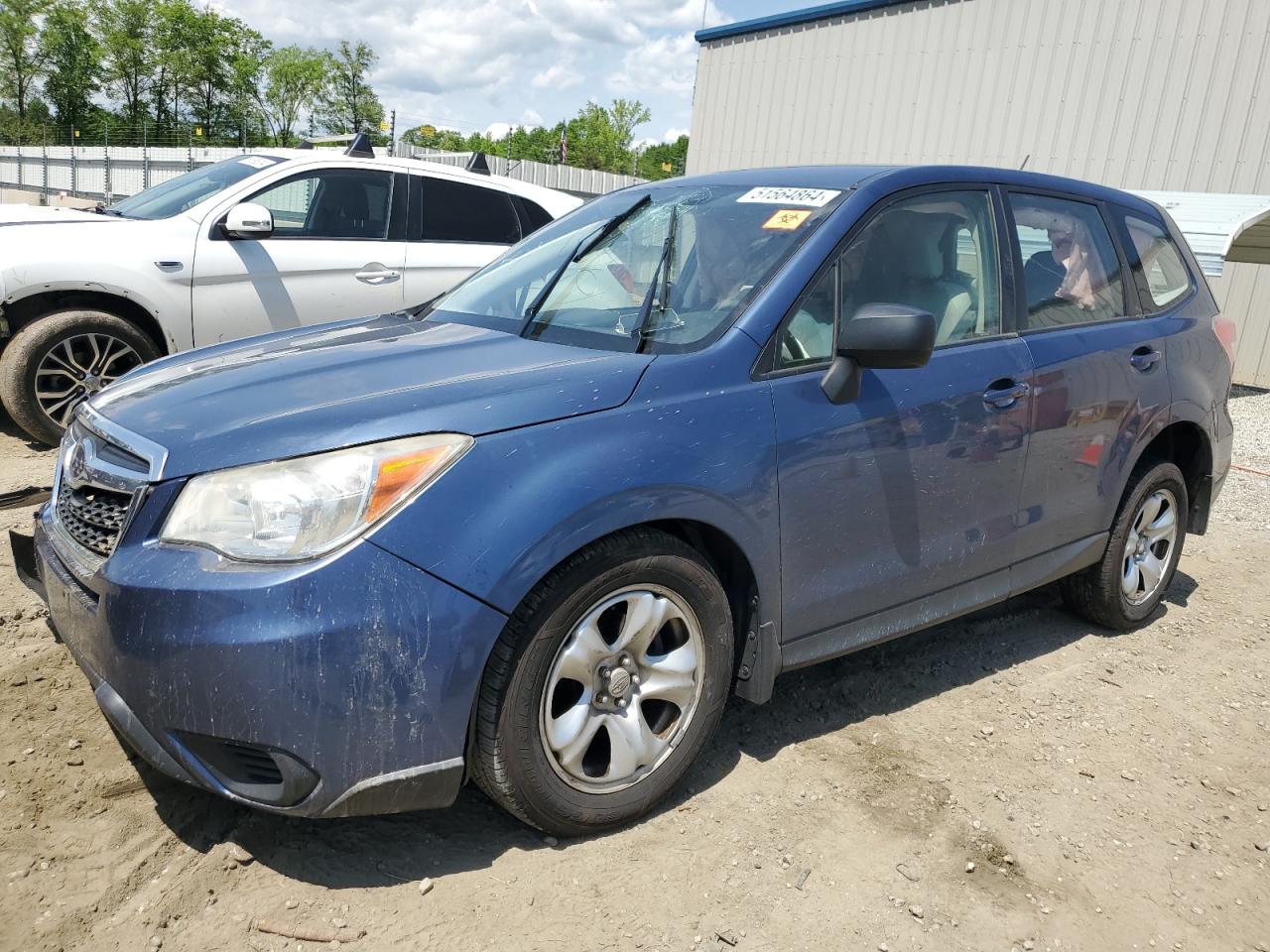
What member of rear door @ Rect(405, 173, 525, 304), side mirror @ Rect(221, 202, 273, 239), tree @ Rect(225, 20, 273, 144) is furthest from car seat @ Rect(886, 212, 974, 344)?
tree @ Rect(225, 20, 273, 144)

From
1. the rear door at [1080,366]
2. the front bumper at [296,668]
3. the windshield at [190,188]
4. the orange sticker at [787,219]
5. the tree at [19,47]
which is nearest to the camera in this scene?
the front bumper at [296,668]

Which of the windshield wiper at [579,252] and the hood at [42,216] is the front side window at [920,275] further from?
the hood at [42,216]

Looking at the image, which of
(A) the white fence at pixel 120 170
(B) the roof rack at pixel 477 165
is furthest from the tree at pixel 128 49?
(B) the roof rack at pixel 477 165

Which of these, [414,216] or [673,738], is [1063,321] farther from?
[414,216]

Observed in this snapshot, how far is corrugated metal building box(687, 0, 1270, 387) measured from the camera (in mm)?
13164

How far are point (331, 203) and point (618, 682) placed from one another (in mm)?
5139

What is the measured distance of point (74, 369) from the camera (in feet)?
18.9

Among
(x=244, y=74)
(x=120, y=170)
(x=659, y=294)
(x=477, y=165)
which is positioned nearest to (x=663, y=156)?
(x=244, y=74)

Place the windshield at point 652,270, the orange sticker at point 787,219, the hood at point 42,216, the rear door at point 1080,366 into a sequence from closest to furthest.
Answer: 1. the windshield at point 652,270
2. the orange sticker at point 787,219
3. the rear door at point 1080,366
4. the hood at point 42,216

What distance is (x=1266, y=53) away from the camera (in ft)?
41.7

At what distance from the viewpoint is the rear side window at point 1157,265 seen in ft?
13.5

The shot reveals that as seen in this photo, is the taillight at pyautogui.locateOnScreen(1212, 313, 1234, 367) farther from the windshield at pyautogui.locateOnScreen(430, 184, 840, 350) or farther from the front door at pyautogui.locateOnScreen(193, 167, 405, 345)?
the front door at pyautogui.locateOnScreen(193, 167, 405, 345)

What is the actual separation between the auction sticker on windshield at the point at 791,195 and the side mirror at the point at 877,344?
0.47 meters

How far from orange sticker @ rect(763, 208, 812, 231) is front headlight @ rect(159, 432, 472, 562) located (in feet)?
4.59
